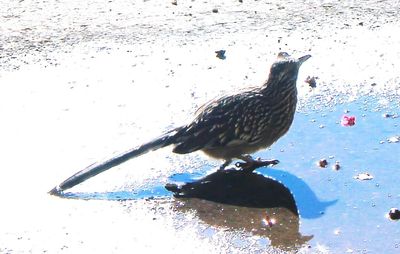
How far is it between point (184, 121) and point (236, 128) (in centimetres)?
40

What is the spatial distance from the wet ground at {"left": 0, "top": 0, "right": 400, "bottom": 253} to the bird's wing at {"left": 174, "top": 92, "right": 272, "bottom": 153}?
0.26 meters

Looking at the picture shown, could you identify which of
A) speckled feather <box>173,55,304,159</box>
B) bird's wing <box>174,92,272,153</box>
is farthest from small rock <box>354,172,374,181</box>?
bird's wing <box>174,92,272,153</box>

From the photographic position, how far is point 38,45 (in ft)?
31.4

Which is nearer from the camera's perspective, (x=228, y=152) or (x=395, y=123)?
(x=228, y=152)

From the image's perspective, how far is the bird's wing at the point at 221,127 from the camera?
693 centimetres

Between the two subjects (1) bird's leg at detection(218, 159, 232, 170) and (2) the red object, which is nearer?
(1) bird's leg at detection(218, 159, 232, 170)

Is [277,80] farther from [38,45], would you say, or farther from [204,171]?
[38,45]

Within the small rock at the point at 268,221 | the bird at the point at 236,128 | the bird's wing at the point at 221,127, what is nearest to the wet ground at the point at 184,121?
the small rock at the point at 268,221

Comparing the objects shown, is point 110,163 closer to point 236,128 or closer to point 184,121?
point 184,121

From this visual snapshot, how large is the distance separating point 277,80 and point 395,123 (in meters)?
1.04

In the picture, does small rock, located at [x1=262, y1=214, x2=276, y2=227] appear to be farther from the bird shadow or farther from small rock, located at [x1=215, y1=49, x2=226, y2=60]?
small rock, located at [x1=215, y1=49, x2=226, y2=60]

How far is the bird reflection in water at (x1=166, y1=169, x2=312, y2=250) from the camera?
250 inches

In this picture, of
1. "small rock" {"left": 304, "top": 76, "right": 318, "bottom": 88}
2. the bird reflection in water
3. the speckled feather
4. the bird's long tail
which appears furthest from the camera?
"small rock" {"left": 304, "top": 76, "right": 318, "bottom": 88}

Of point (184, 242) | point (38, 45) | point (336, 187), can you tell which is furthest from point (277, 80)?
point (38, 45)
